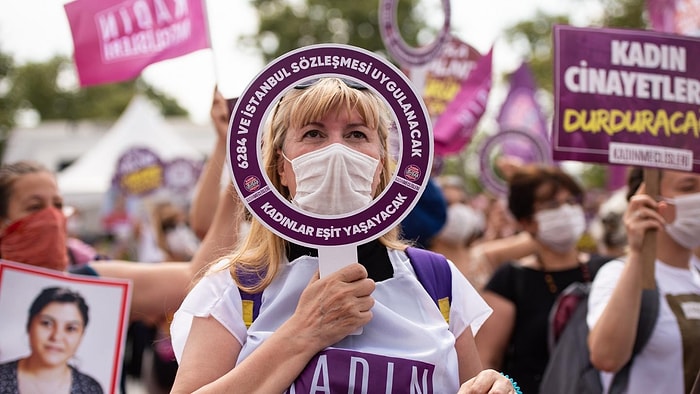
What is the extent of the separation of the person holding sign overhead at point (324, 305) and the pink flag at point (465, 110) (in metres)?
3.69

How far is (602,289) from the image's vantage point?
12.1 feet

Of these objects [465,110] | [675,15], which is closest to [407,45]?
[465,110]

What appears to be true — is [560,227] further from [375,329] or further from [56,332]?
[375,329]

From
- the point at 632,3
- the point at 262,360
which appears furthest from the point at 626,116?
the point at 632,3

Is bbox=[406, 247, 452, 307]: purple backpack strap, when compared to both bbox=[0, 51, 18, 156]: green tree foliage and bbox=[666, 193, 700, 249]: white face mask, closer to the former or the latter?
bbox=[666, 193, 700, 249]: white face mask

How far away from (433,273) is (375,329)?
0.82 ft

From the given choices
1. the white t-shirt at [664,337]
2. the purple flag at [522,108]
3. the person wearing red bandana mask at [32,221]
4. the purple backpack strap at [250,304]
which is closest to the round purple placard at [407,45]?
the white t-shirt at [664,337]

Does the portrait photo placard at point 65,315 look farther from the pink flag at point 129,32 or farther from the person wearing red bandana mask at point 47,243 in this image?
the pink flag at point 129,32

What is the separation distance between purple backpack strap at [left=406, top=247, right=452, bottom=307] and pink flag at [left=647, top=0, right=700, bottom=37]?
594 cm

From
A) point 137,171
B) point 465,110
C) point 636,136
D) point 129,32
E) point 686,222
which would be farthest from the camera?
point 137,171

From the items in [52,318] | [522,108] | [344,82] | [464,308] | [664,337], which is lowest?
[664,337]

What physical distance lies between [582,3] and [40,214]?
29.2 m

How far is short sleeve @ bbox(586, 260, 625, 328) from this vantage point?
12.0 feet

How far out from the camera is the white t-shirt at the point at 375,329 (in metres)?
2.18
